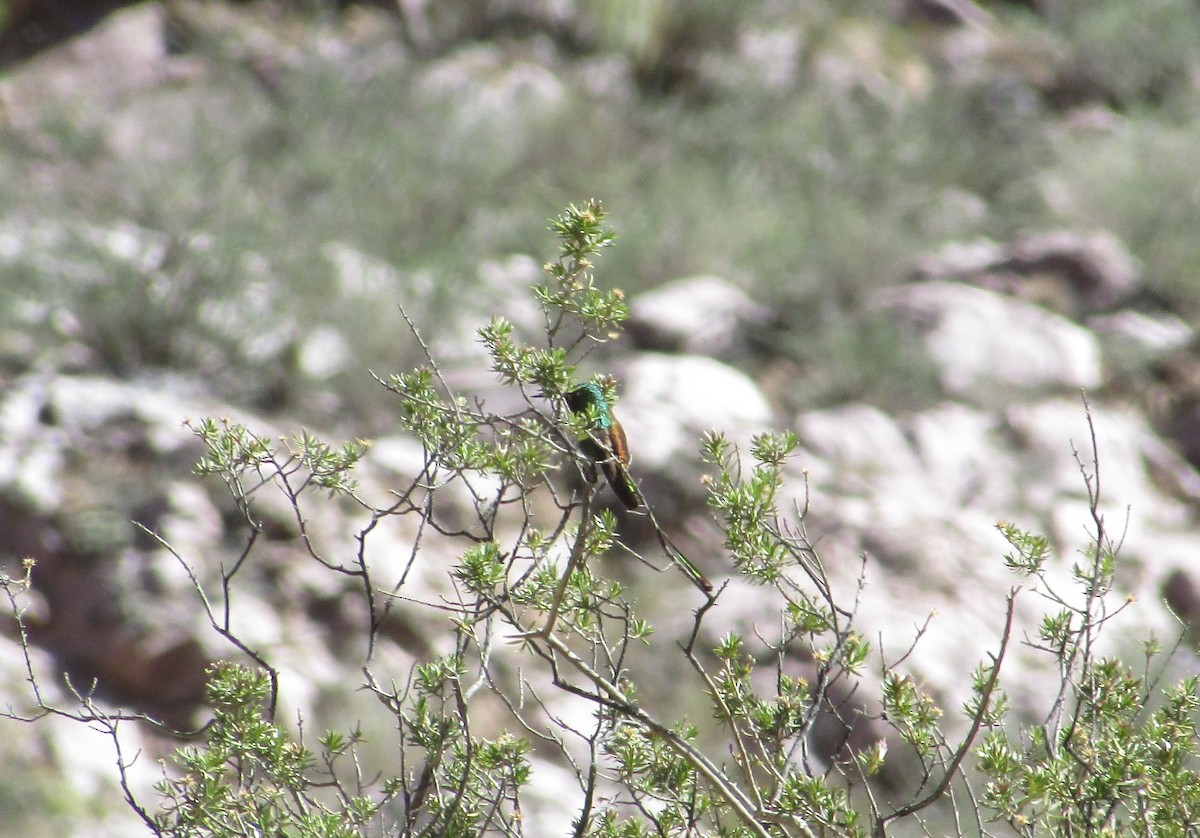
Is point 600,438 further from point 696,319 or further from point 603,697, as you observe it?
point 696,319

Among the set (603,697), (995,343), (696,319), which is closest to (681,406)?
(696,319)

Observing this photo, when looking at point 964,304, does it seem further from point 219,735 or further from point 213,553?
point 219,735

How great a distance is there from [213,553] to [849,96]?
840 centimetres

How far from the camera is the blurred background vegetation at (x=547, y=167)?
715 cm

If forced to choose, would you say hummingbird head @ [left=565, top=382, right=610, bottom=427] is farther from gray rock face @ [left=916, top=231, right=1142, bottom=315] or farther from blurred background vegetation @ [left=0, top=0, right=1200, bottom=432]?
gray rock face @ [left=916, top=231, right=1142, bottom=315]

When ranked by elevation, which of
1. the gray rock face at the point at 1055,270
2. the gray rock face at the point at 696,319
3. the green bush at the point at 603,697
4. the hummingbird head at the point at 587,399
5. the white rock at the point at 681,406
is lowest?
the green bush at the point at 603,697

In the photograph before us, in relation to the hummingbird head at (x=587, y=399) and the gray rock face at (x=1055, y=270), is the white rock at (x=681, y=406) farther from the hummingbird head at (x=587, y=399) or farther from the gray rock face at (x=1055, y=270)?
the hummingbird head at (x=587, y=399)

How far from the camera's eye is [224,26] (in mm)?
10789

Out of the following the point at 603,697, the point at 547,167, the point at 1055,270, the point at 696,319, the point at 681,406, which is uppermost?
the point at 547,167

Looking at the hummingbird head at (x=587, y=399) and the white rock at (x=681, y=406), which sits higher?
the white rock at (x=681, y=406)

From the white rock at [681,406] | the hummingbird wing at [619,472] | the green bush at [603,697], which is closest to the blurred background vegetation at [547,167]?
the white rock at [681,406]

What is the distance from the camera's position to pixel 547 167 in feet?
34.3

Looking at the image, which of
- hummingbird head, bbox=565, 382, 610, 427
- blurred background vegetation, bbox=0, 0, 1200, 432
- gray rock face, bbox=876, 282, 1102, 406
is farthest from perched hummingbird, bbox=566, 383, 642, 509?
gray rock face, bbox=876, 282, 1102, 406

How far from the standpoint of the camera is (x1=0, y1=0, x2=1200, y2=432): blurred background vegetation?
715cm
